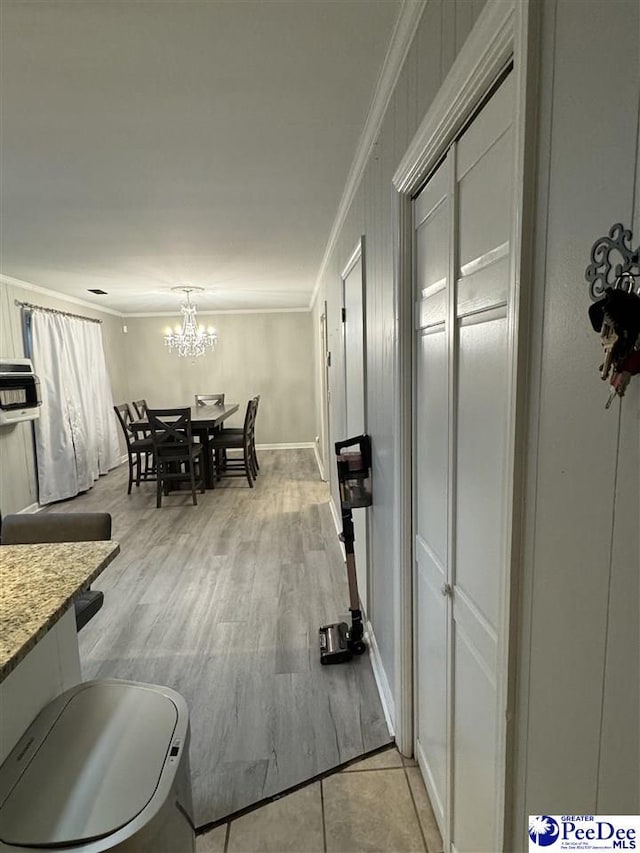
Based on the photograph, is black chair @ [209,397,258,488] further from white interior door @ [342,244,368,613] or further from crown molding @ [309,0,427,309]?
crown molding @ [309,0,427,309]

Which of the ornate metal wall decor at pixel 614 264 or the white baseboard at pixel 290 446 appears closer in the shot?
the ornate metal wall decor at pixel 614 264

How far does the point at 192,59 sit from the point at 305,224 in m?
1.86

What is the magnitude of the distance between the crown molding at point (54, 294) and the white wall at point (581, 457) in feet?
17.5

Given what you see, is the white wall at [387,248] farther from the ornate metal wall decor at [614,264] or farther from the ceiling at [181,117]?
Answer: the ornate metal wall decor at [614,264]

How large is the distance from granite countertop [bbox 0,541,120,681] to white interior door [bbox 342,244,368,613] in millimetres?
1405

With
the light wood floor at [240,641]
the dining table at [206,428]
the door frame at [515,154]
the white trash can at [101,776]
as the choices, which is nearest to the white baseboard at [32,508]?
the light wood floor at [240,641]

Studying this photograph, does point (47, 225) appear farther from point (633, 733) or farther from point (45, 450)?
point (633, 733)

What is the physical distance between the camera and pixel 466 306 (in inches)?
39.8

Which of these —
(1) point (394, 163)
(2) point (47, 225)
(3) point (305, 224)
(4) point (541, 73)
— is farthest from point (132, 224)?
(4) point (541, 73)

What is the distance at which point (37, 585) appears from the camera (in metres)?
1.09

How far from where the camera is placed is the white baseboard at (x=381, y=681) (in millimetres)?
1868

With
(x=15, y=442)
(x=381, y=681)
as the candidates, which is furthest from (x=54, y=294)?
(x=381, y=681)

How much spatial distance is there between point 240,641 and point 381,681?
2.76 ft

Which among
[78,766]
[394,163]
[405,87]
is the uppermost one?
[405,87]
